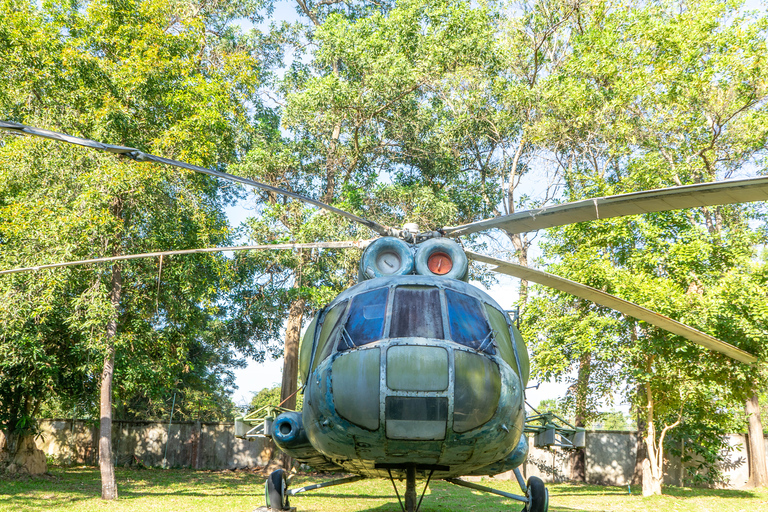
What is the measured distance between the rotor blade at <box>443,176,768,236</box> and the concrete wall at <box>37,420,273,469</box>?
1626 centimetres

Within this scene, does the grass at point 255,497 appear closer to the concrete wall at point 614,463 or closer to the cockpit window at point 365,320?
the concrete wall at point 614,463

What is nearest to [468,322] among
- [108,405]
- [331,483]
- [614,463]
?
[331,483]

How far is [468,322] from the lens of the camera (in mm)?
4684

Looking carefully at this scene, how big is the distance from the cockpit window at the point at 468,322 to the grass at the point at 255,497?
6933 millimetres

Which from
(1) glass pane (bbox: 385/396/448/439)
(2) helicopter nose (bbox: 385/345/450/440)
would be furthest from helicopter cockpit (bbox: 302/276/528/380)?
(1) glass pane (bbox: 385/396/448/439)

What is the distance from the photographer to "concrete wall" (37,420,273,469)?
19.0 meters

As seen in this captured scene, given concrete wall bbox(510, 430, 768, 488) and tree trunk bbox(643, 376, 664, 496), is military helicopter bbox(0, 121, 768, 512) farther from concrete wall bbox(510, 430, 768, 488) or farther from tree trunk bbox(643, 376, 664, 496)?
concrete wall bbox(510, 430, 768, 488)

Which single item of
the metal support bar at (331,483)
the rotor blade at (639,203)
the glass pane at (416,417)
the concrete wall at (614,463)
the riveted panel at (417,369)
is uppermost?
the rotor blade at (639,203)

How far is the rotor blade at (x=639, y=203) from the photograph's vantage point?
443 centimetres

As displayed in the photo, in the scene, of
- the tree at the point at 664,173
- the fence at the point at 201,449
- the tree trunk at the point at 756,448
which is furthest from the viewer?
the fence at the point at 201,449

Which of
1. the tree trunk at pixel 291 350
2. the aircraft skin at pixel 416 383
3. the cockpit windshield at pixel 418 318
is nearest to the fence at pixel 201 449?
the tree trunk at pixel 291 350

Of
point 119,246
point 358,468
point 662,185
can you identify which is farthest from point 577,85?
point 358,468

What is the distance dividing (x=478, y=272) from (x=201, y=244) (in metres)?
9.92

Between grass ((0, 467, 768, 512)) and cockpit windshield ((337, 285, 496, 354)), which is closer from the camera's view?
cockpit windshield ((337, 285, 496, 354))
